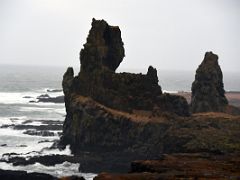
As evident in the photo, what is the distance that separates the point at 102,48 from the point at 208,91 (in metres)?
22.2

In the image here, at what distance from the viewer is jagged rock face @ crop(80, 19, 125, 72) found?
7988 centimetres

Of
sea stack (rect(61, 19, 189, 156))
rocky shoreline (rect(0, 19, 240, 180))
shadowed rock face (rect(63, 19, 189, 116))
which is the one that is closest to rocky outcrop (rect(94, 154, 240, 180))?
rocky shoreline (rect(0, 19, 240, 180))

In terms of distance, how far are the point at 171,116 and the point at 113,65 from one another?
17.2 metres

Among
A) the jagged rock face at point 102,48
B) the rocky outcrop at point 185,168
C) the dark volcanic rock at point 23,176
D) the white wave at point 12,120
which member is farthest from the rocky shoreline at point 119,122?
the rocky outcrop at point 185,168

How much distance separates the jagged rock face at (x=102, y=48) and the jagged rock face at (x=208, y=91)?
54.1 feet

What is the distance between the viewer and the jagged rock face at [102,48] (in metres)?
79.9

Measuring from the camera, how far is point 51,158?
219 feet

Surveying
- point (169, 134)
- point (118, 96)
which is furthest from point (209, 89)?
point (169, 134)

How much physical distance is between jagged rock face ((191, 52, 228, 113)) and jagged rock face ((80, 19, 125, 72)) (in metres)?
16.5

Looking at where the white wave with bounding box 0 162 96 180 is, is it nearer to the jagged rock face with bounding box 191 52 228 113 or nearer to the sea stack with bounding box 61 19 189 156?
the sea stack with bounding box 61 19 189 156

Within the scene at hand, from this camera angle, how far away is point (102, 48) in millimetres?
81812

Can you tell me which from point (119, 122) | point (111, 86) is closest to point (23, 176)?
point (119, 122)

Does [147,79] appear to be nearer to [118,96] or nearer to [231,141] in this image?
[118,96]

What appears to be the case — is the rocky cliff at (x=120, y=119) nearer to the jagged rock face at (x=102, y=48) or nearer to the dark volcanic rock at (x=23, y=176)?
the jagged rock face at (x=102, y=48)
